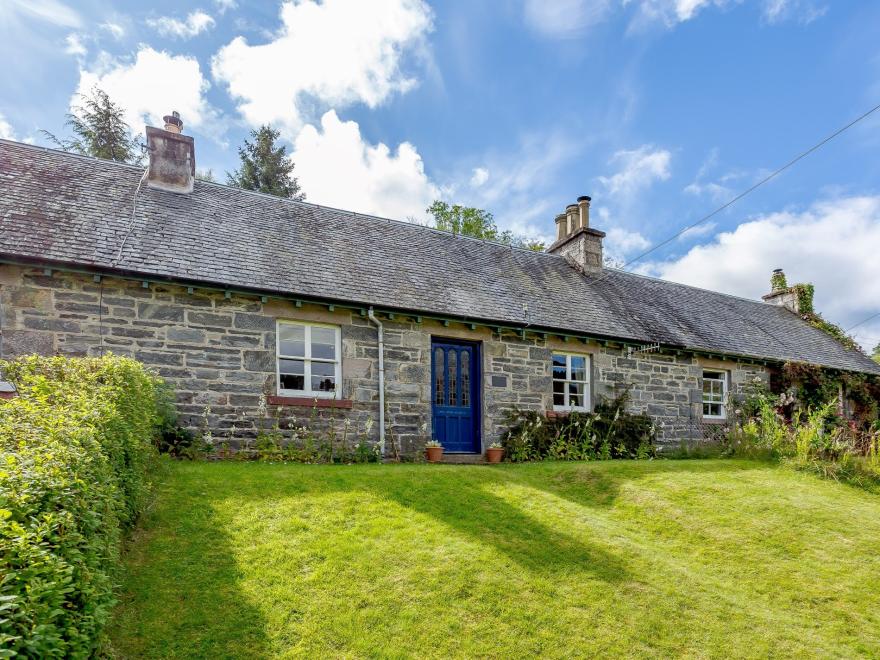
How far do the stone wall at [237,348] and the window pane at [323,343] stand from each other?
209 millimetres

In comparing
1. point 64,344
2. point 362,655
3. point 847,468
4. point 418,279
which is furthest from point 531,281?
point 362,655

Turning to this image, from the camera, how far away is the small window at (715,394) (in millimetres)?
15051

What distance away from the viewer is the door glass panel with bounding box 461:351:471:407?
11711mm

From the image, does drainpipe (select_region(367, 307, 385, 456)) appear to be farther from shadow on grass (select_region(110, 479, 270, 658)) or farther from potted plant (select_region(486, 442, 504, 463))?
shadow on grass (select_region(110, 479, 270, 658))

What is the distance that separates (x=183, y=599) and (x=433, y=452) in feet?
21.8

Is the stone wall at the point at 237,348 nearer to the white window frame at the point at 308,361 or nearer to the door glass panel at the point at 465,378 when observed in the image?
the white window frame at the point at 308,361

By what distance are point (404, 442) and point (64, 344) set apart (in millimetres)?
6015

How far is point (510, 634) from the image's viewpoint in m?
4.21

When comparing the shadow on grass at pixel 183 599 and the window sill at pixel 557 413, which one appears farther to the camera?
the window sill at pixel 557 413

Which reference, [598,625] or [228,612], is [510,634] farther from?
[228,612]

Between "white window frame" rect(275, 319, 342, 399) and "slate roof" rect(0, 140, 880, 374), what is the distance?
0.67 meters

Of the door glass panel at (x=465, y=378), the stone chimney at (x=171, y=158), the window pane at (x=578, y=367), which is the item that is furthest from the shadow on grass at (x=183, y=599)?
the window pane at (x=578, y=367)

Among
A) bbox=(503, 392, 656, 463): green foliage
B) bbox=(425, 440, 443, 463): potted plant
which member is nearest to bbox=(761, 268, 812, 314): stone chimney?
bbox=(503, 392, 656, 463): green foliage

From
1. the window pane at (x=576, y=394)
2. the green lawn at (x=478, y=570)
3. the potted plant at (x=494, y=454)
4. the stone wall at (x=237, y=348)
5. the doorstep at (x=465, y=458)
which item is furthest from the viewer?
the window pane at (x=576, y=394)
